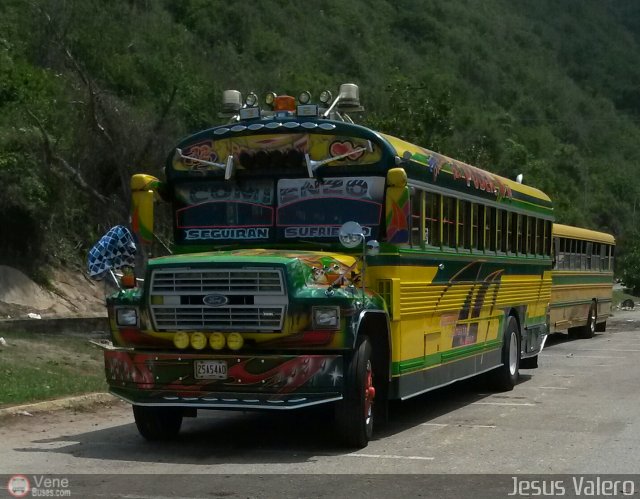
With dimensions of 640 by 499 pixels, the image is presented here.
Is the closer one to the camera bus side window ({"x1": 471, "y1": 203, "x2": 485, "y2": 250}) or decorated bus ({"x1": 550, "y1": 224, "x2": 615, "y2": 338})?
bus side window ({"x1": 471, "y1": 203, "x2": 485, "y2": 250})

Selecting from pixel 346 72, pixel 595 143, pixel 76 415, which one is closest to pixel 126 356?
pixel 76 415

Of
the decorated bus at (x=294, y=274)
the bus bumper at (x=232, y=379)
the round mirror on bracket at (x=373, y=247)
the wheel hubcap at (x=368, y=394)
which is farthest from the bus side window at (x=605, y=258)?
the bus bumper at (x=232, y=379)

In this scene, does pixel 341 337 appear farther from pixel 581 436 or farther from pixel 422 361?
pixel 581 436

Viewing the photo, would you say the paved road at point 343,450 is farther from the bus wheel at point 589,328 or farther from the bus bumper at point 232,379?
the bus wheel at point 589,328

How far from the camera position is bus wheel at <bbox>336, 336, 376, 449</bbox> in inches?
389

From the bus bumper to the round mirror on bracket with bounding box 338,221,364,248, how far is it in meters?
1.07

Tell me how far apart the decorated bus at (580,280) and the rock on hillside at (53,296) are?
32.8 feet

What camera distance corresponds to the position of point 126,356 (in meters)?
9.98

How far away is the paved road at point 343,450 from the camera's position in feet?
30.0

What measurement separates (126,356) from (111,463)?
992 millimetres

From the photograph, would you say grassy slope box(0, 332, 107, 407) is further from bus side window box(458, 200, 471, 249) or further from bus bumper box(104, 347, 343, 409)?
bus side window box(458, 200, 471, 249)

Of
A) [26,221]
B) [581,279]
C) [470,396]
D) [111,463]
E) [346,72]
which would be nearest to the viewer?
[111,463]

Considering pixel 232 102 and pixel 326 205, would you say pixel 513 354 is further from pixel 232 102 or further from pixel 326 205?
pixel 232 102
